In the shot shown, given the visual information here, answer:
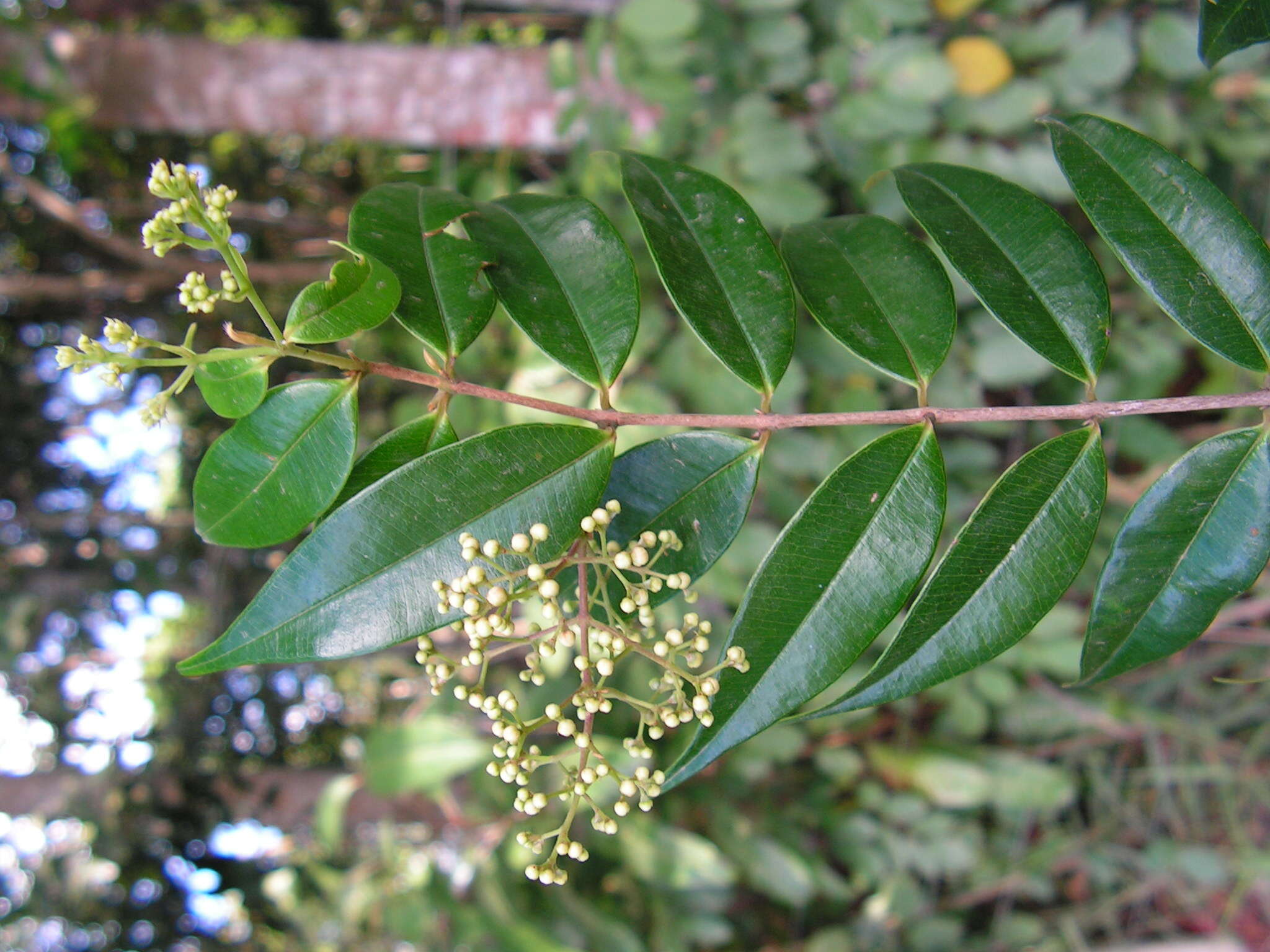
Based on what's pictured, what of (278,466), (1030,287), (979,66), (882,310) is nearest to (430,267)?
(278,466)

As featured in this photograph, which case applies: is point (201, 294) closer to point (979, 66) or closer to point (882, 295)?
point (882, 295)

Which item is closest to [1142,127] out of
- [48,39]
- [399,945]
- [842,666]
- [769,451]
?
[769,451]

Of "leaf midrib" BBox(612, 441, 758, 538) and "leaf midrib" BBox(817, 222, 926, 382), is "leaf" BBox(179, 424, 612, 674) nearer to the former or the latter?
"leaf midrib" BBox(612, 441, 758, 538)

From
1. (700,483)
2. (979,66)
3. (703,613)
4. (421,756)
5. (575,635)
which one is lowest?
(421,756)

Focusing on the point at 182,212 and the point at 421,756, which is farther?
the point at 421,756

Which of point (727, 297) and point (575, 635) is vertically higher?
point (727, 297)

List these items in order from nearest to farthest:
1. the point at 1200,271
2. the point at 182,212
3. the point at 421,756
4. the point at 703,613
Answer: the point at 182,212 → the point at 1200,271 → the point at 421,756 → the point at 703,613
